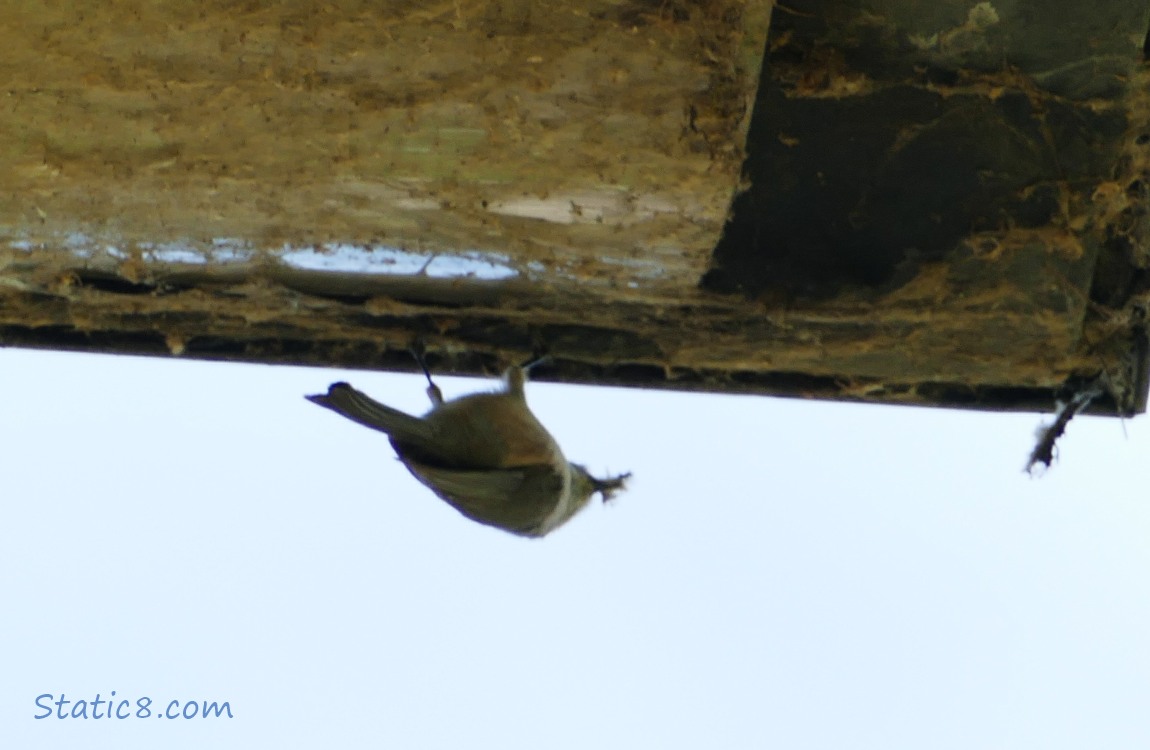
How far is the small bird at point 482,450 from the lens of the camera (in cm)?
294

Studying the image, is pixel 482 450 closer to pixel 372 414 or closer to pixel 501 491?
pixel 501 491

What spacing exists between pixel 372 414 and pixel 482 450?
292mm

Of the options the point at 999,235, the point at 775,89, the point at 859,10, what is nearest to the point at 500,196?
the point at 775,89

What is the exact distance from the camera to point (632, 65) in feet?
7.16

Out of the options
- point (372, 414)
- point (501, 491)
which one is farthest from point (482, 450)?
point (372, 414)

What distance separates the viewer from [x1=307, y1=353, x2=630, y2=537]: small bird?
2943 mm

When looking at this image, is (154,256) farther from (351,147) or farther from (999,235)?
(999,235)

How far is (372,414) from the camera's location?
296 cm

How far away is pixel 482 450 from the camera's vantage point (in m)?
3.01

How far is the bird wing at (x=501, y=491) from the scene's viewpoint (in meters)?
2.94

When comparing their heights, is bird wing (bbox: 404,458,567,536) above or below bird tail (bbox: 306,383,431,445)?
below

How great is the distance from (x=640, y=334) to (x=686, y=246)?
39 cm

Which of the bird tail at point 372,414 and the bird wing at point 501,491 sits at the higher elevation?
the bird tail at point 372,414

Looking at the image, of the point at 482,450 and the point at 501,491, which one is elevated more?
the point at 482,450
